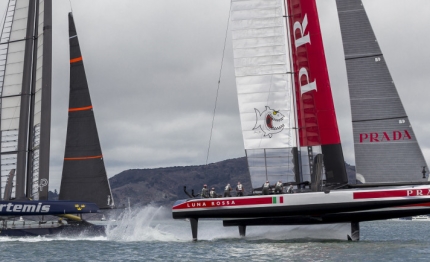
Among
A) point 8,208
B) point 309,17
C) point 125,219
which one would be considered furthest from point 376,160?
point 8,208

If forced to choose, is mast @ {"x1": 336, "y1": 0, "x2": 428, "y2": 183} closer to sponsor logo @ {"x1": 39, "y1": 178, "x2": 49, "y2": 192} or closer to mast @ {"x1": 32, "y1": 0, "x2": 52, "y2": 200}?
mast @ {"x1": 32, "y1": 0, "x2": 52, "y2": 200}

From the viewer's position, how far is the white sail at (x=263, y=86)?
3005cm

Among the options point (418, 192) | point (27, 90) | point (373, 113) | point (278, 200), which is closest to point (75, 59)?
point (27, 90)

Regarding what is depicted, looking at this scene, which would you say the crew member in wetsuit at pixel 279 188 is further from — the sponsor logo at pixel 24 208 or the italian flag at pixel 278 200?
the sponsor logo at pixel 24 208

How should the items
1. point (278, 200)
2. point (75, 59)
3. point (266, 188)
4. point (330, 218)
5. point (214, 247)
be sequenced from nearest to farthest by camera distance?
point (278, 200) → point (330, 218) → point (266, 188) → point (214, 247) → point (75, 59)

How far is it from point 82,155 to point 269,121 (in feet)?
31.1

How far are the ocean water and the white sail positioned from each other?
9.79 ft

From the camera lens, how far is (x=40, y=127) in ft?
112

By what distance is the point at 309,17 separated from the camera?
3008cm

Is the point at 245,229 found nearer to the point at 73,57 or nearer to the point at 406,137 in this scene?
the point at 406,137

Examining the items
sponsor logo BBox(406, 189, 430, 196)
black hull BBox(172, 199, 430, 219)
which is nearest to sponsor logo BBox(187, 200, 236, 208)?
black hull BBox(172, 199, 430, 219)

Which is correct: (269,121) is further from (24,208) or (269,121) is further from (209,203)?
(24,208)

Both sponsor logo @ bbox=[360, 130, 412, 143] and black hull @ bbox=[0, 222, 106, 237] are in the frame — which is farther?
black hull @ bbox=[0, 222, 106, 237]

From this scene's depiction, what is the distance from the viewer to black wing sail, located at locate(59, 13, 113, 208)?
34.3 metres
